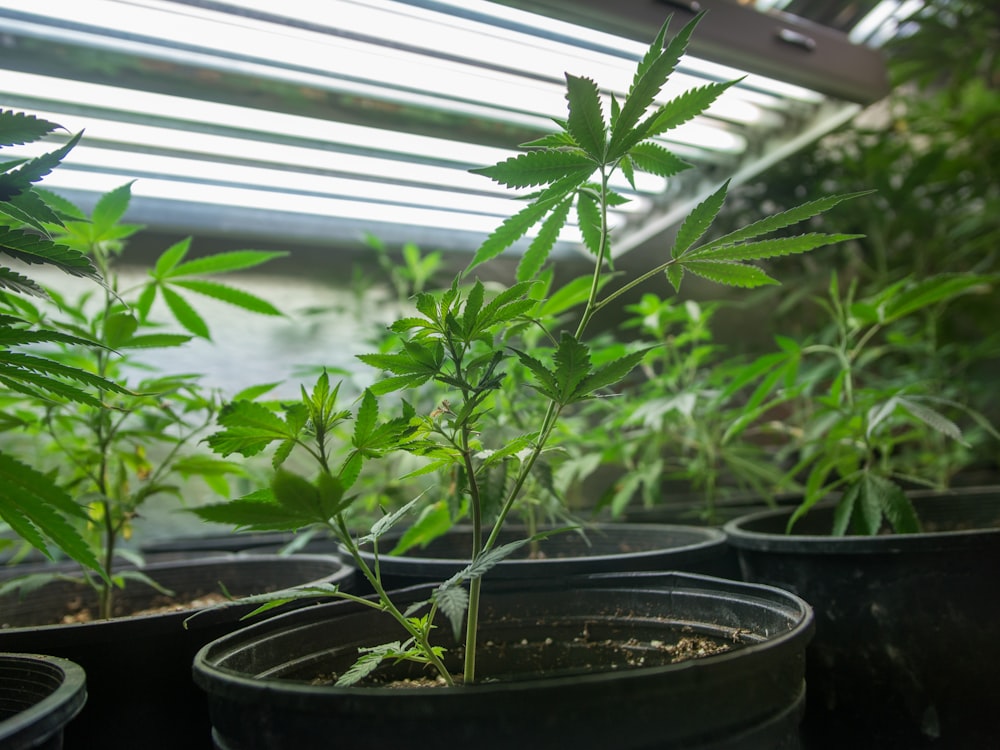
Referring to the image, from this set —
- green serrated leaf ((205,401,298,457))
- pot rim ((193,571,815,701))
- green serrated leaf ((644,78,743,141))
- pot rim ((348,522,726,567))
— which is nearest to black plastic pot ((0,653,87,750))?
pot rim ((193,571,815,701))

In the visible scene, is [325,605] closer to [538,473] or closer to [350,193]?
[538,473]

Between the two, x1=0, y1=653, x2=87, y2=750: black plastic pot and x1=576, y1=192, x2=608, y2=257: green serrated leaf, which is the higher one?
x1=576, y1=192, x2=608, y2=257: green serrated leaf

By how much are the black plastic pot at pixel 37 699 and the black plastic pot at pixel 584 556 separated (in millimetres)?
347

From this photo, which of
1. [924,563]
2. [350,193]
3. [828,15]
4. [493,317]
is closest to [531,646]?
[493,317]

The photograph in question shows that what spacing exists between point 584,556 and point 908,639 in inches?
15.6

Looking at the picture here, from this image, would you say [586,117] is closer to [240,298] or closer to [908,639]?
[240,298]

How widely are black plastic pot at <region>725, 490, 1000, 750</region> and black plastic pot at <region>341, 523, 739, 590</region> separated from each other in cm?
14

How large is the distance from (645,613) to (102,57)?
3.23 ft

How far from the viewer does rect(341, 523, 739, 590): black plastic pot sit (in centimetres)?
73

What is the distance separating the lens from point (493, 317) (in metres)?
0.49

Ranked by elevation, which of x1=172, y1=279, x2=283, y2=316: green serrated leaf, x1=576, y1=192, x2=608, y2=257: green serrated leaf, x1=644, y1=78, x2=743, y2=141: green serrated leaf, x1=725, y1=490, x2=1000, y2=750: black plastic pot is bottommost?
x1=725, y1=490, x2=1000, y2=750: black plastic pot

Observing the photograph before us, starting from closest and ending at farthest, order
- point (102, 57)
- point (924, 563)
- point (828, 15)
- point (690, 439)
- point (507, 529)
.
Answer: point (924, 563) < point (102, 57) < point (507, 529) < point (690, 439) < point (828, 15)

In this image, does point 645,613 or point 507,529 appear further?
point 507,529

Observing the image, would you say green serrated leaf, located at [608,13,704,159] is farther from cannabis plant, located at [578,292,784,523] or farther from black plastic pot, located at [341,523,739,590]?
cannabis plant, located at [578,292,784,523]
